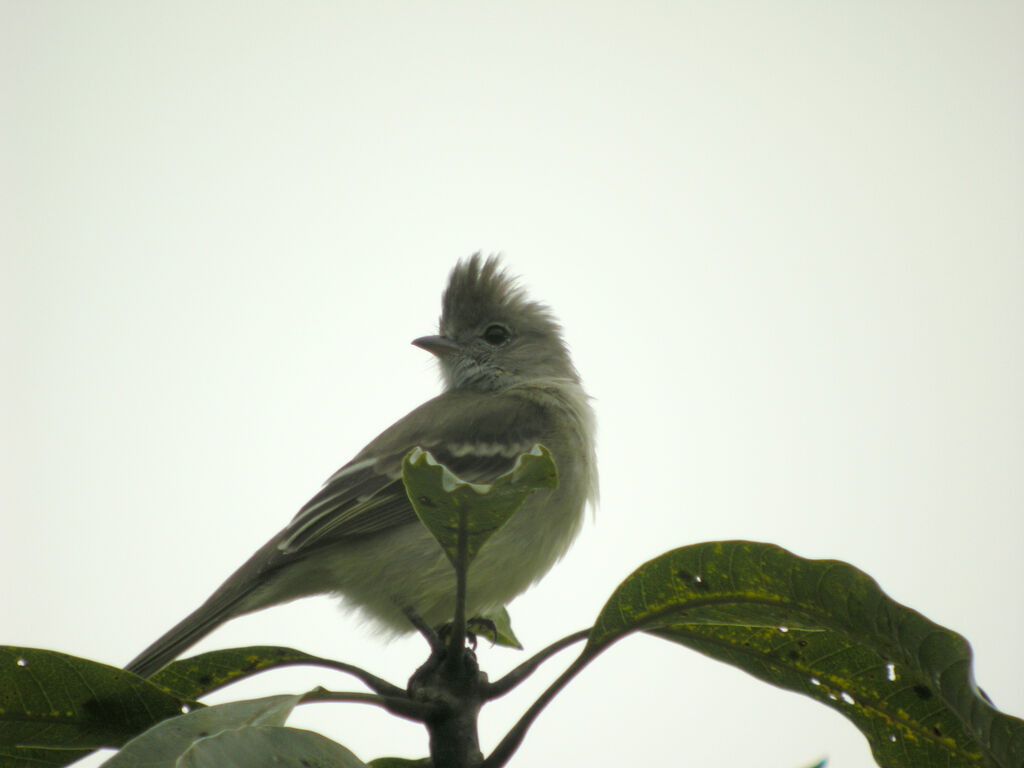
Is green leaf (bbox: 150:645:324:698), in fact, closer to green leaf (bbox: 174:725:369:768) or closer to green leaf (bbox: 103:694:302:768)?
green leaf (bbox: 103:694:302:768)

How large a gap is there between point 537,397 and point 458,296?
4.55 ft

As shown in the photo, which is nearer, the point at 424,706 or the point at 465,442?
the point at 424,706

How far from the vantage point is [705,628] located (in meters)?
2.22

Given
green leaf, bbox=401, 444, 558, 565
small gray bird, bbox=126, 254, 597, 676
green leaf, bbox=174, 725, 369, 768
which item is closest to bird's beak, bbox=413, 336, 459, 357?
small gray bird, bbox=126, 254, 597, 676

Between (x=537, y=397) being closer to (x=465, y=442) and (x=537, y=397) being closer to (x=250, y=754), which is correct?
(x=465, y=442)

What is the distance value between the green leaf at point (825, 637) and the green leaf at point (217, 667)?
781 mm

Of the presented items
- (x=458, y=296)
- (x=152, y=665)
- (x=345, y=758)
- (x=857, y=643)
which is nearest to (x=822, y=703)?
(x=857, y=643)

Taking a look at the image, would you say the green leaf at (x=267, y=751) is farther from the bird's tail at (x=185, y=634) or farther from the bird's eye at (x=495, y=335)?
the bird's eye at (x=495, y=335)

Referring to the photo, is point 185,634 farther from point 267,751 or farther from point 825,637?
point 825,637

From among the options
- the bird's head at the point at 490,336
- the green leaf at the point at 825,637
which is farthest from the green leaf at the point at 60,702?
the bird's head at the point at 490,336

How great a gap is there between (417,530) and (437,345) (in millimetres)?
2062

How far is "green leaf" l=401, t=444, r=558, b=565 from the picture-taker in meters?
1.85

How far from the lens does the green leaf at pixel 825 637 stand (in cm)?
179

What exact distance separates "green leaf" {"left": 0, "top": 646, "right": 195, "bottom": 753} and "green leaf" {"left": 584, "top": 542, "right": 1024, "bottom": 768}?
968mm
